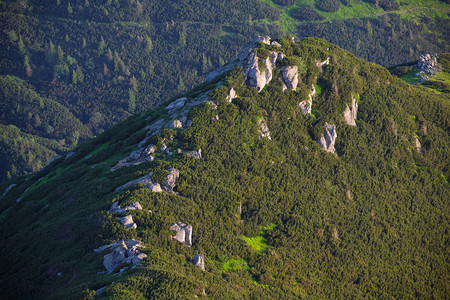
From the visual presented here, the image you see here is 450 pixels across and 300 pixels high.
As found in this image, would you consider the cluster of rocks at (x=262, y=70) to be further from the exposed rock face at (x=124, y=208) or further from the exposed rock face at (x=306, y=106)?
the exposed rock face at (x=124, y=208)

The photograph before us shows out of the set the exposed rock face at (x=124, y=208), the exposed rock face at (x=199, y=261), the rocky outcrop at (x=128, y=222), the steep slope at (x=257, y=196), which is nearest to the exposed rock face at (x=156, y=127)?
the steep slope at (x=257, y=196)

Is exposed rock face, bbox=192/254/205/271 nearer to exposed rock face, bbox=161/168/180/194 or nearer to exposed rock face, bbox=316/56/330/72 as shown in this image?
exposed rock face, bbox=161/168/180/194

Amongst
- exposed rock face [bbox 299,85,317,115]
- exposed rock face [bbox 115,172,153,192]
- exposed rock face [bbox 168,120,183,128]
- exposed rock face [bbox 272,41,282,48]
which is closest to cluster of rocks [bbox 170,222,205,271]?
exposed rock face [bbox 115,172,153,192]

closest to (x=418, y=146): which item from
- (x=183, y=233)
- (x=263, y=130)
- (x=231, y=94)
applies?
(x=263, y=130)

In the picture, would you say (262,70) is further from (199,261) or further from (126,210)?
(199,261)

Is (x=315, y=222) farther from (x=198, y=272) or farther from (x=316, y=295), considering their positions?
(x=198, y=272)
